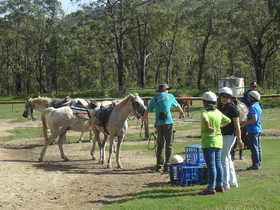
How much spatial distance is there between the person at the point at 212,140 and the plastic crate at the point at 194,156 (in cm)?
146

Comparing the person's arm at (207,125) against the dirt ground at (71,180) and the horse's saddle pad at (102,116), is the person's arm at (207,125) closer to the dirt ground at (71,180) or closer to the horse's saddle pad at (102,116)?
the dirt ground at (71,180)

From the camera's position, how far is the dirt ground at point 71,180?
6375 mm

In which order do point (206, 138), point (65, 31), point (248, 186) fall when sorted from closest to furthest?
point (206, 138) < point (248, 186) < point (65, 31)

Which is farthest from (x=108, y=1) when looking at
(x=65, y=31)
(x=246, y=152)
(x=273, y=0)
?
(x=246, y=152)

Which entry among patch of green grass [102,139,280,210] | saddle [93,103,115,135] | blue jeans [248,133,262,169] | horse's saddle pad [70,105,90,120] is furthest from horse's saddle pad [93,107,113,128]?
blue jeans [248,133,262,169]

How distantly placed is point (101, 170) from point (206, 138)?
3.87 m

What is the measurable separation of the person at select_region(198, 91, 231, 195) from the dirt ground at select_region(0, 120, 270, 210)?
5.18 ft

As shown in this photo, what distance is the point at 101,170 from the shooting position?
352 inches

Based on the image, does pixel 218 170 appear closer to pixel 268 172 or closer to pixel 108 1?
pixel 268 172

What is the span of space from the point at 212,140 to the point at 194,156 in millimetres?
1991

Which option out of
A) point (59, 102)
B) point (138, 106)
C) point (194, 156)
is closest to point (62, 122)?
point (138, 106)

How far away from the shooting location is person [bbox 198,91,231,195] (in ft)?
19.3

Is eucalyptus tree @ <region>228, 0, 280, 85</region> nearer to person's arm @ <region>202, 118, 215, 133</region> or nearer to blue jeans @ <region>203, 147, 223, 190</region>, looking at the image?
blue jeans @ <region>203, 147, 223, 190</region>

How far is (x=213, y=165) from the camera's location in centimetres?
592
